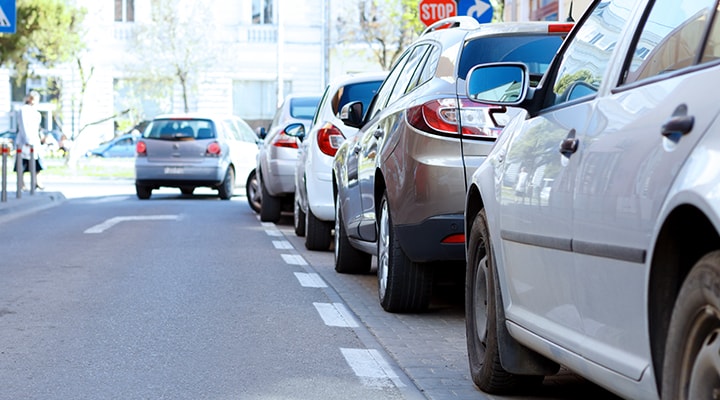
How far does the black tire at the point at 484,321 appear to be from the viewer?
5473 mm

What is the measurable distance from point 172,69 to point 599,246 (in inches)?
1883

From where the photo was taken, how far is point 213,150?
24641mm

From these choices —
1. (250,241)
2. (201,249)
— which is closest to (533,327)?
(201,249)

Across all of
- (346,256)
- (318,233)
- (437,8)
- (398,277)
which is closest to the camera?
(398,277)

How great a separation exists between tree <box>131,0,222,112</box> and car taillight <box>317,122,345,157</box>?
36.7 metres

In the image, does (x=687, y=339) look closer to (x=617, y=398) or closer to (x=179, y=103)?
(x=617, y=398)

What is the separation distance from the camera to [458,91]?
297 inches

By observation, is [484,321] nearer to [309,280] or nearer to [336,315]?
[336,315]

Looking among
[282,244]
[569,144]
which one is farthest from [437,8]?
[569,144]

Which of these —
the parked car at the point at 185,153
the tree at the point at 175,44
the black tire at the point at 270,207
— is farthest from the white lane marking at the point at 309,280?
the tree at the point at 175,44

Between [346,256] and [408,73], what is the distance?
2.55 m

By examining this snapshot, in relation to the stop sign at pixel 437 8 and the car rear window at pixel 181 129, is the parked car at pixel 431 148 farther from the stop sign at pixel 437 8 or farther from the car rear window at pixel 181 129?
the car rear window at pixel 181 129

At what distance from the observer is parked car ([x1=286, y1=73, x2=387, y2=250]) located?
13.0 meters

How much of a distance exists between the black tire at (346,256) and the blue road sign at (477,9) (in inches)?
231
